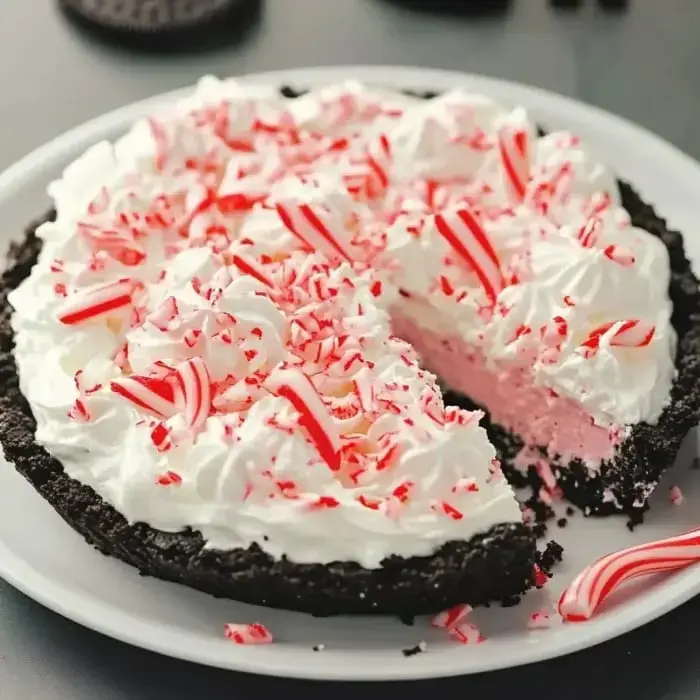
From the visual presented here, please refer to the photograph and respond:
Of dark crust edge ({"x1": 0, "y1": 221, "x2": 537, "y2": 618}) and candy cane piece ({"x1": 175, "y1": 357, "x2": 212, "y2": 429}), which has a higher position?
candy cane piece ({"x1": 175, "y1": 357, "x2": 212, "y2": 429})

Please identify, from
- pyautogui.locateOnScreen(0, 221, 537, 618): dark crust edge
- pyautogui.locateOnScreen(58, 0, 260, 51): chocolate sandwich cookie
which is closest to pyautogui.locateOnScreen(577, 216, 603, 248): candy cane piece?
pyautogui.locateOnScreen(0, 221, 537, 618): dark crust edge

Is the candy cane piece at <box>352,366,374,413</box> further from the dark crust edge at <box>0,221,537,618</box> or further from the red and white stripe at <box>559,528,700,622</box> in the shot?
the red and white stripe at <box>559,528,700,622</box>

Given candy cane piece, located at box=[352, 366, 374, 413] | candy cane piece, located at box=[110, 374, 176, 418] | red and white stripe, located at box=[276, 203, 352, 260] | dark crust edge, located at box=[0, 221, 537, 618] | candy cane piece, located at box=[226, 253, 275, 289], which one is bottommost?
dark crust edge, located at box=[0, 221, 537, 618]

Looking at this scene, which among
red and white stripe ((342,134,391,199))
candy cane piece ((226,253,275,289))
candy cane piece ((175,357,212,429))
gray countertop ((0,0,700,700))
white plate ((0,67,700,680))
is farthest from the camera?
gray countertop ((0,0,700,700))

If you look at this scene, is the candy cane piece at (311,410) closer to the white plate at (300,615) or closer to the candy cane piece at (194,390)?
Result: the candy cane piece at (194,390)

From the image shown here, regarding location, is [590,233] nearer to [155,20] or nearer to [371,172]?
[371,172]

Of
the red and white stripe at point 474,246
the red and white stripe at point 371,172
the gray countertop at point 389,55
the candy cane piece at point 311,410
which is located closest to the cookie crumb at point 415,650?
the candy cane piece at point 311,410

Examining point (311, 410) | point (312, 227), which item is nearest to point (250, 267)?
point (312, 227)
